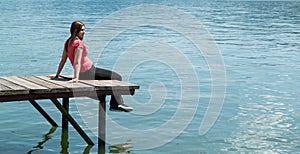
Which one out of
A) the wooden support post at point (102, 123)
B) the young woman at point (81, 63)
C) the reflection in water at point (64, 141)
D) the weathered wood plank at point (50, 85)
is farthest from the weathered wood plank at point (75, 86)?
the reflection in water at point (64, 141)

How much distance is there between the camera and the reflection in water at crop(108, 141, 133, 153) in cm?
1123

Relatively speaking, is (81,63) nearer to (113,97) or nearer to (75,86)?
(113,97)

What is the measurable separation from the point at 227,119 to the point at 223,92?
10.8ft

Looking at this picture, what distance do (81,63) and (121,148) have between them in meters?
1.88

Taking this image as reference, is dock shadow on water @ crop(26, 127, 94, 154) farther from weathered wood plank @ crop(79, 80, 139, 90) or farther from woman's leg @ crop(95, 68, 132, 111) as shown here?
weathered wood plank @ crop(79, 80, 139, 90)

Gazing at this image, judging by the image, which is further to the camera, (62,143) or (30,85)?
(62,143)

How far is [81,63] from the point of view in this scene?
10930 millimetres

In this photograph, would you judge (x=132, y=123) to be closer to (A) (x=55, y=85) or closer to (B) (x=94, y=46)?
(A) (x=55, y=85)

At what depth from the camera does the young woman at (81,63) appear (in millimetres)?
10602

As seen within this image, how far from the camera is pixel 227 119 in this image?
45.7ft

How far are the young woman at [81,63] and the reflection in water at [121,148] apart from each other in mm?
878

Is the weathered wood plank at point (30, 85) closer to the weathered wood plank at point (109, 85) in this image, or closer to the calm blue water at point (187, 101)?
the weathered wood plank at point (109, 85)

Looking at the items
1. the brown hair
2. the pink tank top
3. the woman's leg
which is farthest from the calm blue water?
the brown hair

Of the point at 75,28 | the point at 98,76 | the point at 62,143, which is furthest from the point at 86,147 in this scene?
the point at 75,28
